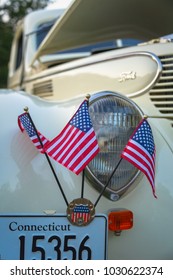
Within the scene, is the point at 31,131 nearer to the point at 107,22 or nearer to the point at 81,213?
the point at 81,213

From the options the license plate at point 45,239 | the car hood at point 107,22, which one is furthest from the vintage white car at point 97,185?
the car hood at point 107,22

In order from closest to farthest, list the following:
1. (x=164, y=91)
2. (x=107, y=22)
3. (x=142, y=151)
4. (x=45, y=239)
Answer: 1. (x=45, y=239)
2. (x=142, y=151)
3. (x=164, y=91)
4. (x=107, y=22)

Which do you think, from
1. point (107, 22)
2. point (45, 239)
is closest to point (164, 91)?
point (45, 239)

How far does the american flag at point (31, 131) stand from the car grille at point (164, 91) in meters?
0.75

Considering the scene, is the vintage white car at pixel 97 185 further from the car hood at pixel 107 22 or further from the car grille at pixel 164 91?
the car hood at pixel 107 22

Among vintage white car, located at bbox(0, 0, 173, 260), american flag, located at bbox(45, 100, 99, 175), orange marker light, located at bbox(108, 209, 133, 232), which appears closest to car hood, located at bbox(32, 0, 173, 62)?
vintage white car, located at bbox(0, 0, 173, 260)

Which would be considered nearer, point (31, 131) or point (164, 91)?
point (31, 131)

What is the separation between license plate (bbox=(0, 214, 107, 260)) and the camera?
68.0 inches

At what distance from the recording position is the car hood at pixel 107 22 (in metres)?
3.12

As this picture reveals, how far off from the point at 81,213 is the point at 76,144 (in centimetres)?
26

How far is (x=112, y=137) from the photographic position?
1.89m

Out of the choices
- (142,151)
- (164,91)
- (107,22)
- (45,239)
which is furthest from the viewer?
(107,22)

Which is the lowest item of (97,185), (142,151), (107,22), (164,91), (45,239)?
(45,239)
